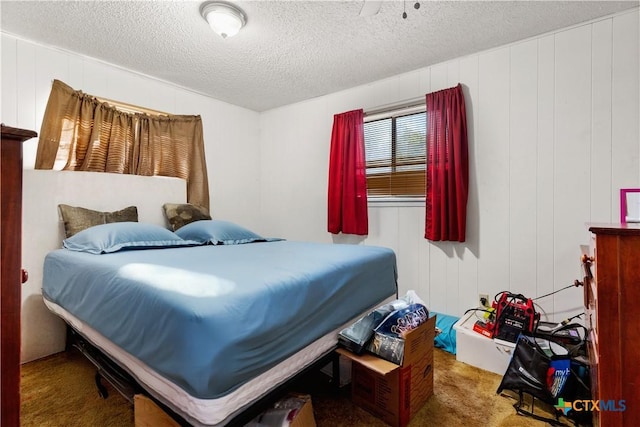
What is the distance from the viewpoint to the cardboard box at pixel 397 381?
1.43 metres

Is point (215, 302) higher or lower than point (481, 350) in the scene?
higher

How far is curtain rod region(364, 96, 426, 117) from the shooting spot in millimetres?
2928

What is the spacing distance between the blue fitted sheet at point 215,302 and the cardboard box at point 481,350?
72cm

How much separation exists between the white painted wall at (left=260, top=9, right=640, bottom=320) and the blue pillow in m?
1.41

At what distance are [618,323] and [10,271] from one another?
1.95m

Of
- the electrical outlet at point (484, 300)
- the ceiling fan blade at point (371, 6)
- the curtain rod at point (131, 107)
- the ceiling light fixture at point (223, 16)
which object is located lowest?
the electrical outlet at point (484, 300)

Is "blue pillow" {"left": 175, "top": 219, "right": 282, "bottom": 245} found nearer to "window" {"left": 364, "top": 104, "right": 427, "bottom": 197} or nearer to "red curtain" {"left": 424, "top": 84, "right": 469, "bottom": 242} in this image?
"window" {"left": 364, "top": 104, "right": 427, "bottom": 197}

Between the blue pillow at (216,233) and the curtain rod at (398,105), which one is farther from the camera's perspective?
the curtain rod at (398,105)

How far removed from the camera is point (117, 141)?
2.78 metres

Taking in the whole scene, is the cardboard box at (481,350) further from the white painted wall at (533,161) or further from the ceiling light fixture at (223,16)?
the ceiling light fixture at (223,16)

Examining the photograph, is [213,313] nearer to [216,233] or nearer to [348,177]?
[216,233]

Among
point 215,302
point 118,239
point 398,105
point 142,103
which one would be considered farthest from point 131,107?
point 215,302

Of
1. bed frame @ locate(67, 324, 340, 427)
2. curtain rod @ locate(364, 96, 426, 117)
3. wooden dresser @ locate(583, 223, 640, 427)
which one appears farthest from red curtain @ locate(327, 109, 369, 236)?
wooden dresser @ locate(583, 223, 640, 427)

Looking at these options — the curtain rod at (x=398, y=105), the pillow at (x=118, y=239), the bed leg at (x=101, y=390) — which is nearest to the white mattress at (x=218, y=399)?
the bed leg at (x=101, y=390)
